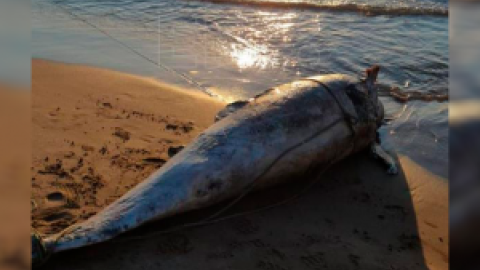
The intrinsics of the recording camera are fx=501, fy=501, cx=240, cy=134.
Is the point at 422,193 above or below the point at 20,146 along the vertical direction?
below

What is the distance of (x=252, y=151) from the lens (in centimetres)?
400

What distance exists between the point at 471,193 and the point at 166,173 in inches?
120

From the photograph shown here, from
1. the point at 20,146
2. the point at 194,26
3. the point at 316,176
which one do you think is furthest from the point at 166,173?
the point at 194,26

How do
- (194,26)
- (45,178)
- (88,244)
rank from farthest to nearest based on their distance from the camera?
(194,26) → (45,178) → (88,244)

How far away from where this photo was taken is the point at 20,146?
2.23ft

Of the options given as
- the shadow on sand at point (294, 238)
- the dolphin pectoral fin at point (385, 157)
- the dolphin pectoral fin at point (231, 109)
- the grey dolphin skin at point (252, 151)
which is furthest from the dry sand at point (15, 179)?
the dolphin pectoral fin at point (385, 157)

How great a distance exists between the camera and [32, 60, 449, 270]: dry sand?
11.1 ft

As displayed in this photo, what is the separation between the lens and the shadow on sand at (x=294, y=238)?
327cm

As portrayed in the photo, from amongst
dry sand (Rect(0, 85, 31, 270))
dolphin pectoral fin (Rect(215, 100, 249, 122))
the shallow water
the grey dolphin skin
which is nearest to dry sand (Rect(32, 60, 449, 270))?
the grey dolphin skin

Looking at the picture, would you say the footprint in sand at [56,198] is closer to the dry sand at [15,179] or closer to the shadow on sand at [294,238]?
the shadow on sand at [294,238]

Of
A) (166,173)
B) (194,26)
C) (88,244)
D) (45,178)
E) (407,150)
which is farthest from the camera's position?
(194,26)

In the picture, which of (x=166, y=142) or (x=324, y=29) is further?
(x=324, y=29)

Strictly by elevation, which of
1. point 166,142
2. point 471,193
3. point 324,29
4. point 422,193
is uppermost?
point 324,29

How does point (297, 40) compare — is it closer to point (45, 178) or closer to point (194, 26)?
point (194, 26)
